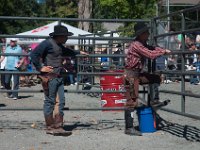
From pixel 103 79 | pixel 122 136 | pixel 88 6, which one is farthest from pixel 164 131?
pixel 88 6

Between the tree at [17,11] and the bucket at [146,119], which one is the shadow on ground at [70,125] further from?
the tree at [17,11]

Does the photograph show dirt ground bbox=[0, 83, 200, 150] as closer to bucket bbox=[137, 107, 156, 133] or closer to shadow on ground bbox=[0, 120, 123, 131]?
shadow on ground bbox=[0, 120, 123, 131]

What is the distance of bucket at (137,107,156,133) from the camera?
9.18 metres

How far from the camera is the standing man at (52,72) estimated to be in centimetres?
891

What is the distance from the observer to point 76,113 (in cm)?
1189

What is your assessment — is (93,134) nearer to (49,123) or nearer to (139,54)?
(49,123)

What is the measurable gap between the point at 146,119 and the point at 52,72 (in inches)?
74.3

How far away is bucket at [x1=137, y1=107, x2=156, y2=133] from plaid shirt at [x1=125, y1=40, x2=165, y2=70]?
0.77 metres

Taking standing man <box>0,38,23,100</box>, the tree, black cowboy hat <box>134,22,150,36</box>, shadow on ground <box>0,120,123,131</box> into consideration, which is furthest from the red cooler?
the tree

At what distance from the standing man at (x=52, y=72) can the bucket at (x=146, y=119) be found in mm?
1327

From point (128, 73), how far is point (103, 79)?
2.79 meters

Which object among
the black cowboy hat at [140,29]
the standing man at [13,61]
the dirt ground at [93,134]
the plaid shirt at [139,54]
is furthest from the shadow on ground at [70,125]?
the standing man at [13,61]

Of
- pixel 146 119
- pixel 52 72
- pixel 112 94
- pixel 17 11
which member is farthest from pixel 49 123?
pixel 17 11

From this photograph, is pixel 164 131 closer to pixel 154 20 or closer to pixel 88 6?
pixel 154 20
